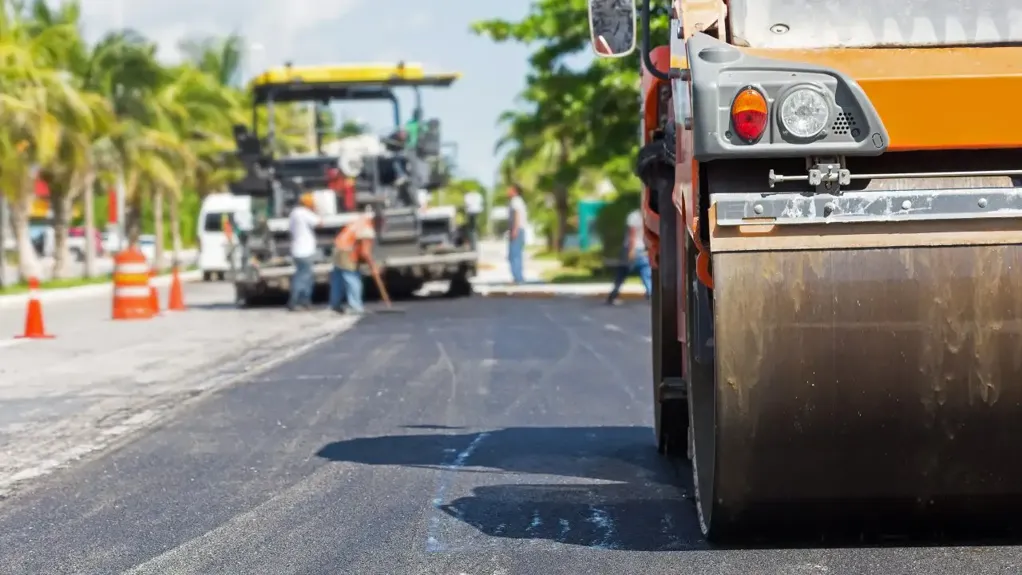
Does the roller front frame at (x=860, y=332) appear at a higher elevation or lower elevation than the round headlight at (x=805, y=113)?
lower

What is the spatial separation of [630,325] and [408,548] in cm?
1329

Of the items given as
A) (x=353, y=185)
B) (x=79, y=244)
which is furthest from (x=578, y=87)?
(x=79, y=244)

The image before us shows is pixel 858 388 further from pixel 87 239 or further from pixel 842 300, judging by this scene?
pixel 87 239

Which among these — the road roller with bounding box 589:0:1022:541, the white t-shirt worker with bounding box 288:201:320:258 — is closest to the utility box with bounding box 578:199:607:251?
the white t-shirt worker with bounding box 288:201:320:258

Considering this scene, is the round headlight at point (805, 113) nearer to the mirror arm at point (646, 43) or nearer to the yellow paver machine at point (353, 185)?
the mirror arm at point (646, 43)

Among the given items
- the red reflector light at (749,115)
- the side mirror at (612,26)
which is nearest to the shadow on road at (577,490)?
the red reflector light at (749,115)

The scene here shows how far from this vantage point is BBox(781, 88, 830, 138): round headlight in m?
5.08

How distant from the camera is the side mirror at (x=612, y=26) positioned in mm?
6566

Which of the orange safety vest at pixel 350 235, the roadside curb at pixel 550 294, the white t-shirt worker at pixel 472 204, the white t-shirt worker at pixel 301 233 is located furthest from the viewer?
the roadside curb at pixel 550 294

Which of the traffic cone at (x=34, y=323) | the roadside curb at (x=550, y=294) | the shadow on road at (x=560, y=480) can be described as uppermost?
the traffic cone at (x=34, y=323)

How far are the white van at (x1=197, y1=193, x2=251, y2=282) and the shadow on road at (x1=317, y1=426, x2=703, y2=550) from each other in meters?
32.6

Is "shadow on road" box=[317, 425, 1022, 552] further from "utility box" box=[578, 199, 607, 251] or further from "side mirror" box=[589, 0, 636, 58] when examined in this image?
"utility box" box=[578, 199, 607, 251]

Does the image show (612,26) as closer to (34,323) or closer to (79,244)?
(34,323)

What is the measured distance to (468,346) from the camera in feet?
52.6
